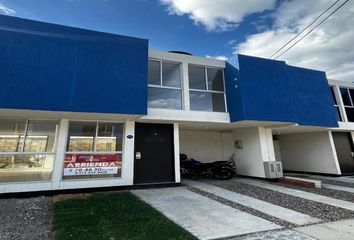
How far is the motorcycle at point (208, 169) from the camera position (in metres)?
10.3

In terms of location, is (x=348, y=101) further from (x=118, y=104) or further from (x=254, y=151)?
(x=118, y=104)

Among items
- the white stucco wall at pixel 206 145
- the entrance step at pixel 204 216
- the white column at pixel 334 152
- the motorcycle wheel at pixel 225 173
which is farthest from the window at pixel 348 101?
the entrance step at pixel 204 216

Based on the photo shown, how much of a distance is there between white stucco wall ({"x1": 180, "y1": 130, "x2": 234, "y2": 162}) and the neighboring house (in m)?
1.63

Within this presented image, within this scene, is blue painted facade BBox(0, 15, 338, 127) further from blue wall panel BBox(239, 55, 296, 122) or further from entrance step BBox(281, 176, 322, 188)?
entrance step BBox(281, 176, 322, 188)

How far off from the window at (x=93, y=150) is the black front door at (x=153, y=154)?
0.75 meters

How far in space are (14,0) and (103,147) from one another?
5.63 meters

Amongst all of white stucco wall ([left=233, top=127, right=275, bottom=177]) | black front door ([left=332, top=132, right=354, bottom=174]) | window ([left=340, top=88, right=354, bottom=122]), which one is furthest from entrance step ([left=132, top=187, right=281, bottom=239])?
window ([left=340, top=88, right=354, bottom=122])

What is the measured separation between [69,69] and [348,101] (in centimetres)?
1533

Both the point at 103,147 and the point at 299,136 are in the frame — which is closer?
the point at 103,147

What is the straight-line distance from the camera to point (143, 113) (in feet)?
23.2

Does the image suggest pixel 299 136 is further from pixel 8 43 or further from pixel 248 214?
pixel 8 43

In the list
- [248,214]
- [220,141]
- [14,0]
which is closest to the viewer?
[248,214]

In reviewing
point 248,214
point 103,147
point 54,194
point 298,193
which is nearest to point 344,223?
point 248,214

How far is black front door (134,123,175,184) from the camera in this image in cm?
820
